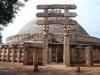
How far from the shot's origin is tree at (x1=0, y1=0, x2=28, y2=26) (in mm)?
16656

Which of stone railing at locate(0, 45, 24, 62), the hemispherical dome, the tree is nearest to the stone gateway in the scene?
stone railing at locate(0, 45, 24, 62)

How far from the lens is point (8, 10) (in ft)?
55.9

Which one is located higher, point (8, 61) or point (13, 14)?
point (13, 14)

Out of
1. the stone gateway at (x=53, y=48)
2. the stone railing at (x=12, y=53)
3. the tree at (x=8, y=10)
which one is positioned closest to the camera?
the tree at (x=8, y=10)

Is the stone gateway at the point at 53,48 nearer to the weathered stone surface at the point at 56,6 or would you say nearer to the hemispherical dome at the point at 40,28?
the weathered stone surface at the point at 56,6

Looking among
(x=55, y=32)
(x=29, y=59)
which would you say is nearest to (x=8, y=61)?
(x=29, y=59)

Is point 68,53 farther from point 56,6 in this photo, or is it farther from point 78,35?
point 78,35

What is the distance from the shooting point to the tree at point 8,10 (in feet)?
54.6

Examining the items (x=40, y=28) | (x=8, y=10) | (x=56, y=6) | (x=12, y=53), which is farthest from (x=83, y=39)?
(x=8, y=10)

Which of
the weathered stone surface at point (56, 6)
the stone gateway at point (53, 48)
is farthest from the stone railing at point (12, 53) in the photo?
the weathered stone surface at point (56, 6)

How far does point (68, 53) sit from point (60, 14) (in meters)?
3.36

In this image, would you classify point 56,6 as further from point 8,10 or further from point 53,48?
point 8,10

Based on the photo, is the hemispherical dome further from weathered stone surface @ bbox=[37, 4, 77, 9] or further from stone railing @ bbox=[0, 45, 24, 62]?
weathered stone surface @ bbox=[37, 4, 77, 9]

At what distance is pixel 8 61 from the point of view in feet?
96.1
